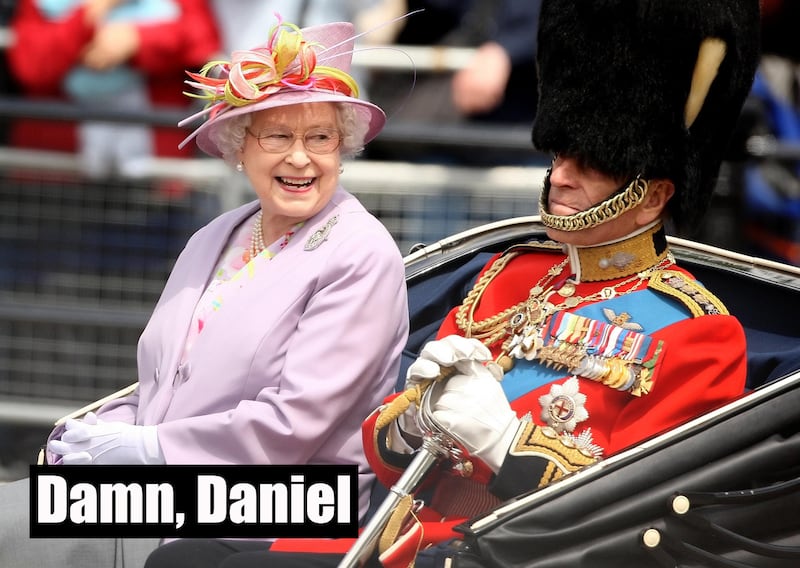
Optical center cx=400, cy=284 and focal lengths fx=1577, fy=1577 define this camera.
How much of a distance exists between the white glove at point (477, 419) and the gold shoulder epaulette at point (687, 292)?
43cm

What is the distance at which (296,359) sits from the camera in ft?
10.6

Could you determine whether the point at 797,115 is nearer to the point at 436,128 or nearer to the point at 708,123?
the point at 436,128

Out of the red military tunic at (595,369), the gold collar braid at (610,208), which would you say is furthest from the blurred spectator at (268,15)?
the gold collar braid at (610,208)

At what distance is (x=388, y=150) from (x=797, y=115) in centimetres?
155

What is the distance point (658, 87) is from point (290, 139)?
79 cm

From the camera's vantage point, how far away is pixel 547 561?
115 inches

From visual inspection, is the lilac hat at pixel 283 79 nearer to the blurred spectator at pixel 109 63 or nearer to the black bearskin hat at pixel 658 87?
the black bearskin hat at pixel 658 87

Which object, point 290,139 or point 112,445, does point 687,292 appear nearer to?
point 290,139

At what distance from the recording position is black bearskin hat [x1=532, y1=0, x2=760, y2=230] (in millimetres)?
3186

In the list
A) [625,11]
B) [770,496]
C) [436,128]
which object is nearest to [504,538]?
[770,496]

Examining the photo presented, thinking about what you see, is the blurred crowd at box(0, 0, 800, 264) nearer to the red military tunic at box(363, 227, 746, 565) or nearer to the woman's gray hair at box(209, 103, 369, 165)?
the woman's gray hair at box(209, 103, 369, 165)

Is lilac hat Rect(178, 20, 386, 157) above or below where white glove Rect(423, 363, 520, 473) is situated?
above

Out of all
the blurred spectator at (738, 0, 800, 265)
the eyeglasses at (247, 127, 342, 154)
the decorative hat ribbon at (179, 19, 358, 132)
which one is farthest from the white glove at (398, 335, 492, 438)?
the blurred spectator at (738, 0, 800, 265)

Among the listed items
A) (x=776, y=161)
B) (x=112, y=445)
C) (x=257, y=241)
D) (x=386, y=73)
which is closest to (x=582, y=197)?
(x=257, y=241)
